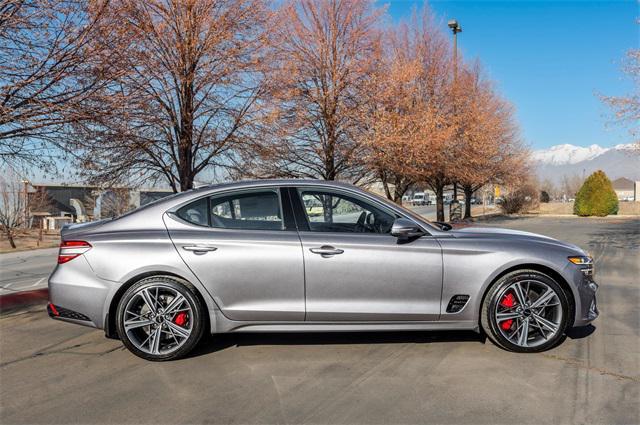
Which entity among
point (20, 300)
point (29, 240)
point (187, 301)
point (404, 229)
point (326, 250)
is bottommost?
point (29, 240)

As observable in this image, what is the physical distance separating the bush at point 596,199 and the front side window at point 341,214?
123 feet

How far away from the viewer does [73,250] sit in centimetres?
396

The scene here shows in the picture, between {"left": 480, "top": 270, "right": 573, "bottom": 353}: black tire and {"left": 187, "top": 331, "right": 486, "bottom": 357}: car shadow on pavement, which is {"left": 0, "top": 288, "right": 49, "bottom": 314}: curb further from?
{"left": 480, "top": 270, "right": 573, "bottom": 353}: black tire

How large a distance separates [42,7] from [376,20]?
9044 millimetres

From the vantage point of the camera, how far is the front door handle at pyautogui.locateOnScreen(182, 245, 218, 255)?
12.7 feet

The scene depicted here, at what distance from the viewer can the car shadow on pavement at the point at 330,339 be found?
4.27 m

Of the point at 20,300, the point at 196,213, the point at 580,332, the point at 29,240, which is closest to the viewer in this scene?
the point at 196,213

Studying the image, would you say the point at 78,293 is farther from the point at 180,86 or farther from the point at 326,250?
the point at 180,86

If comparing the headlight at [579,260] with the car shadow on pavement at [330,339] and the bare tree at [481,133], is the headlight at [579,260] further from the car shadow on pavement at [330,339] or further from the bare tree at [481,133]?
the bare tree at [481,133]

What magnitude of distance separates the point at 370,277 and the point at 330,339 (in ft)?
2.92

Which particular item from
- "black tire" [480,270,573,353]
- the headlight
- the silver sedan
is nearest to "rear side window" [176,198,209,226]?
the silver sedan

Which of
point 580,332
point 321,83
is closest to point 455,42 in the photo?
point 321,83

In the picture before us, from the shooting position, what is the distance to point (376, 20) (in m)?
12.0

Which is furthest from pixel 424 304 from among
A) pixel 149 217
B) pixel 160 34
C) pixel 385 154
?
pixel 385 154
